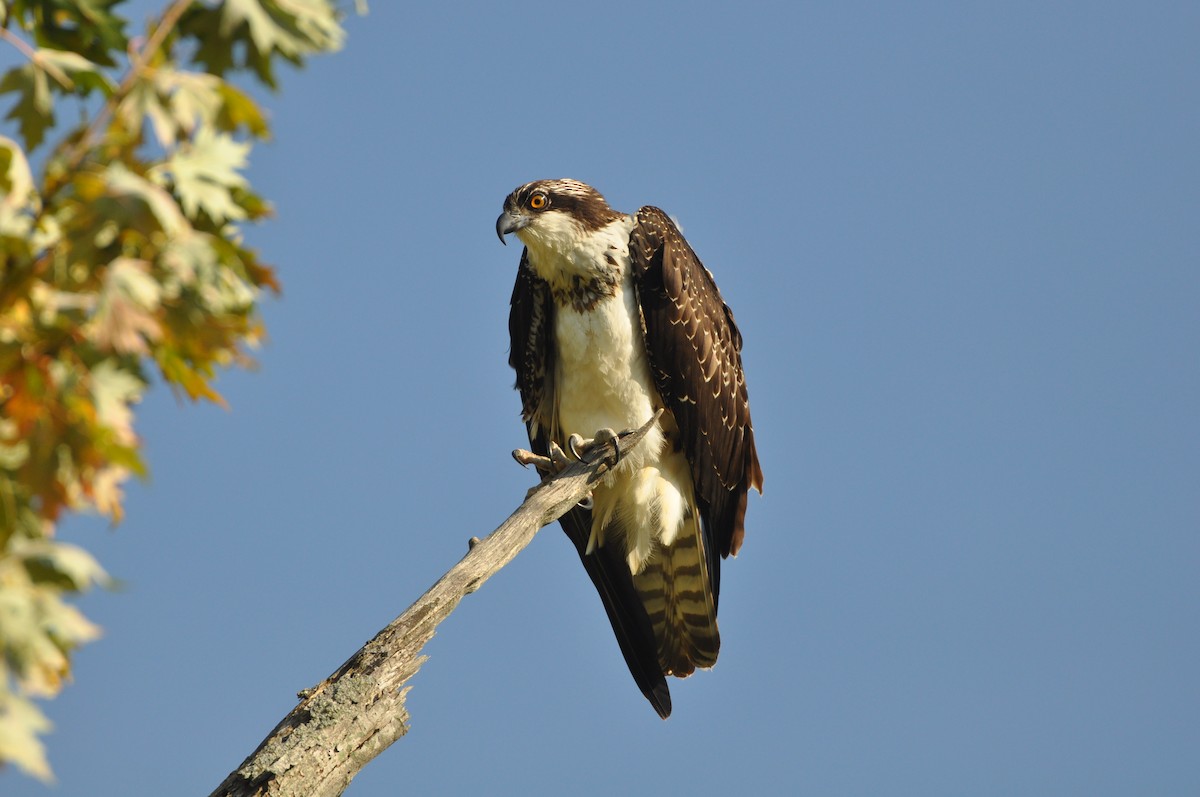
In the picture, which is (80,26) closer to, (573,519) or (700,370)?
(700,370)

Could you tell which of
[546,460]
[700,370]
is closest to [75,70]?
[546,460]

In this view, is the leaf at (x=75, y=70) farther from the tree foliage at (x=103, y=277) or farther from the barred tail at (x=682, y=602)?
the barred tail at (x=682, y=602)

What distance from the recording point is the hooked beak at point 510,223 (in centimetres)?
739

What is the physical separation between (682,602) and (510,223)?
7.88 ft

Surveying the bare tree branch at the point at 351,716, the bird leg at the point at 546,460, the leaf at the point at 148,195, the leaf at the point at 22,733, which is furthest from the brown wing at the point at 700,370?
the leaf at the point at 22,733

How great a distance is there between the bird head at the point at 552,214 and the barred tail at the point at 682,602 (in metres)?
1.76

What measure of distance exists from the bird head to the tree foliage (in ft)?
14.2

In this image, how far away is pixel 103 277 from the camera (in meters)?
2.54

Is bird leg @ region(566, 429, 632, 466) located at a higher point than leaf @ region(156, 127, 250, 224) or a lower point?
higher

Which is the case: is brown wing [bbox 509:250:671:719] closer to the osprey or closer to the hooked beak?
the osprey

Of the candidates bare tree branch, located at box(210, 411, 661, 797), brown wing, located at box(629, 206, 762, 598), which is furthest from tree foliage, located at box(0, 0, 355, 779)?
brown wing, located at box(629, 206, 762, 598)

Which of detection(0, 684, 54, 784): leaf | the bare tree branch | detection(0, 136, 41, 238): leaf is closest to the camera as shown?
detection(0, 684, 54, 784): leaf

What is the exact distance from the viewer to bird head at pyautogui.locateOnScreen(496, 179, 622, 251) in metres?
7.29

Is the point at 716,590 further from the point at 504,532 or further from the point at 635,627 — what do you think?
the point at 504,532
